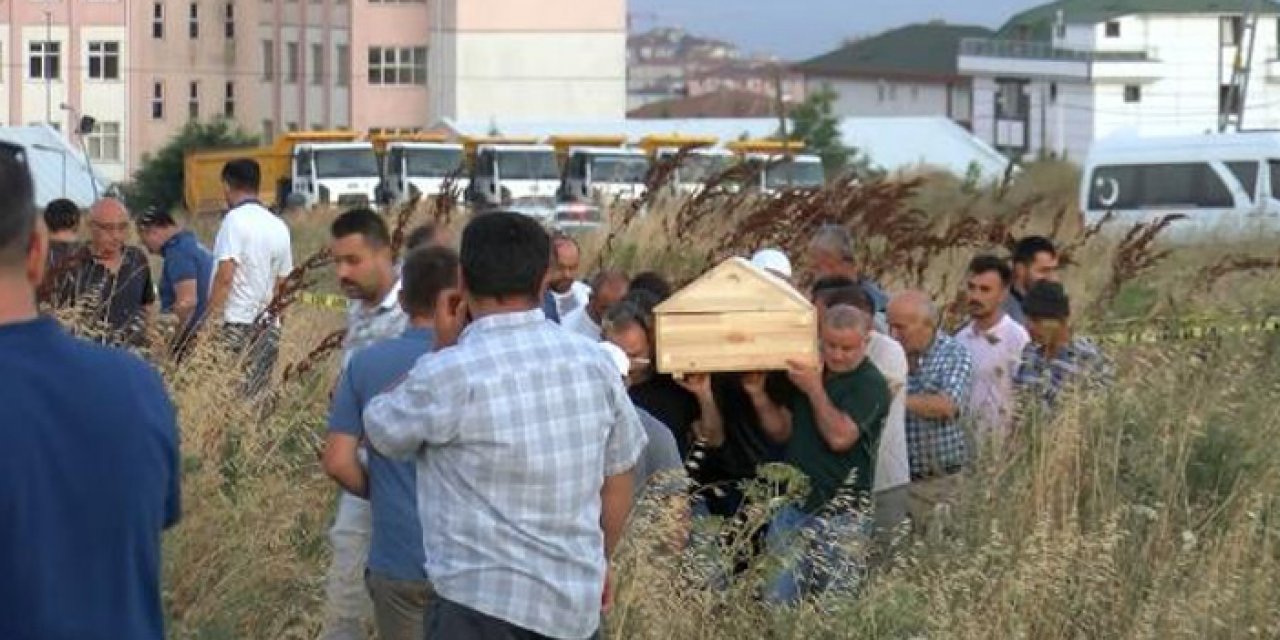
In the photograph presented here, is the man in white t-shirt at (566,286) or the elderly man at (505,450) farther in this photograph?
the man in white t-shirt at (566,286)

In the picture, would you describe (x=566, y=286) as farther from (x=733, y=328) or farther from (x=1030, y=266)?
(x=733, y=328)

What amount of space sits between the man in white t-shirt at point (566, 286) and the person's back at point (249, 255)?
5.10 feet

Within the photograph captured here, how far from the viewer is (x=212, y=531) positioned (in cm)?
980

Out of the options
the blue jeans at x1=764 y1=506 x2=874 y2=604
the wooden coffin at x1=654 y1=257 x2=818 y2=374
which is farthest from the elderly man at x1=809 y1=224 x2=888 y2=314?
the blue jeans at x1=764 y1=506 x2=874 y2=604

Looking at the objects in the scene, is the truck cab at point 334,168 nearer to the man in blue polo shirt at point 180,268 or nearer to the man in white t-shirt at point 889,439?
the man in blue polo shirt at point 180,268

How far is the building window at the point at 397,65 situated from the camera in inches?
4087

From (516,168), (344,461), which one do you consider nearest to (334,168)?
(516,168)

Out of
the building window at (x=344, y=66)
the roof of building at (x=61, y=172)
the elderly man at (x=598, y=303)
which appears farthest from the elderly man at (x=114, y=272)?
the building window at (x=344, y=66)

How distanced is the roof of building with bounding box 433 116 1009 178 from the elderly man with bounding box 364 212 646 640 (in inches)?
2931

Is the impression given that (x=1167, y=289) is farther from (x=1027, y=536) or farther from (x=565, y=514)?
(x=565, y=514)

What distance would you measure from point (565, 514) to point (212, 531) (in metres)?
3.20

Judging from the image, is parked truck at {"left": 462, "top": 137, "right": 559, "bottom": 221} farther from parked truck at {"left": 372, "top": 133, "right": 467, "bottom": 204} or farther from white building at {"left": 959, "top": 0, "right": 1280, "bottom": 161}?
white building at {"left": 959, "top": 0, "right": 1280, "bottom": 161}

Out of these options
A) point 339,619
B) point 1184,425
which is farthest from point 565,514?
point 1184,425

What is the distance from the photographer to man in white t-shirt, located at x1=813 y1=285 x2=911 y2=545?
33.6ft
